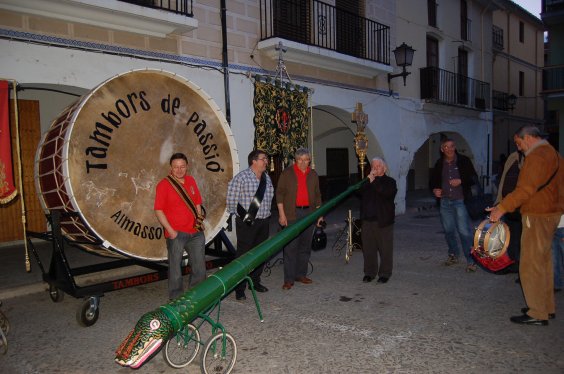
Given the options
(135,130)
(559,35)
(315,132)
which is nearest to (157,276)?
(135,130)

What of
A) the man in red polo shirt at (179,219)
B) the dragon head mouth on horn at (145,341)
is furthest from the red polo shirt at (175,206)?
the dragon head mouth on horn at (145,341)

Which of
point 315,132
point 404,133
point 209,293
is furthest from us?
point 315,132

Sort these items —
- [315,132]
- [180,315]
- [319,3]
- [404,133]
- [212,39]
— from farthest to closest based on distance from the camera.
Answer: [315,132] → [404,133] → [319,3] → [212,39] → [180,315]

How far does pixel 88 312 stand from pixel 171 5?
550cm

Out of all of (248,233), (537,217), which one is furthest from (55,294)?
(537,217)

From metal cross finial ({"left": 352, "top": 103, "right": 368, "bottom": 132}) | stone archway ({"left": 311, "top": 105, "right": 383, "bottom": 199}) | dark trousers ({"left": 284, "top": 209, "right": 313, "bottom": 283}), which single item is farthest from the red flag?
stone archway ({"left": 311, "top": 105, "right": 383, "bottom": 199})

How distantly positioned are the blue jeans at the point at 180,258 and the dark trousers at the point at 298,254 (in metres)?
1.31

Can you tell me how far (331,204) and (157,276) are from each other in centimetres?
213

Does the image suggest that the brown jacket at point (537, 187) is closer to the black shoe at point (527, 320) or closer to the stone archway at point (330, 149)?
the black shoe at point (527, 320)

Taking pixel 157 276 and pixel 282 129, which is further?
pixel 282 129

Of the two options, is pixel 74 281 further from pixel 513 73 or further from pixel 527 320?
pixel 513 73

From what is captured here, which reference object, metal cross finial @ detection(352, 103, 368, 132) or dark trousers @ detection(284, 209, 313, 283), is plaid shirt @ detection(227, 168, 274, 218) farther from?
metal cross finial @ detection(352, 103, 368, 132)

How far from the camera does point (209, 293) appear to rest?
3482 millimetres

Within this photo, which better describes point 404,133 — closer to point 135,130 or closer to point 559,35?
point 135,130
